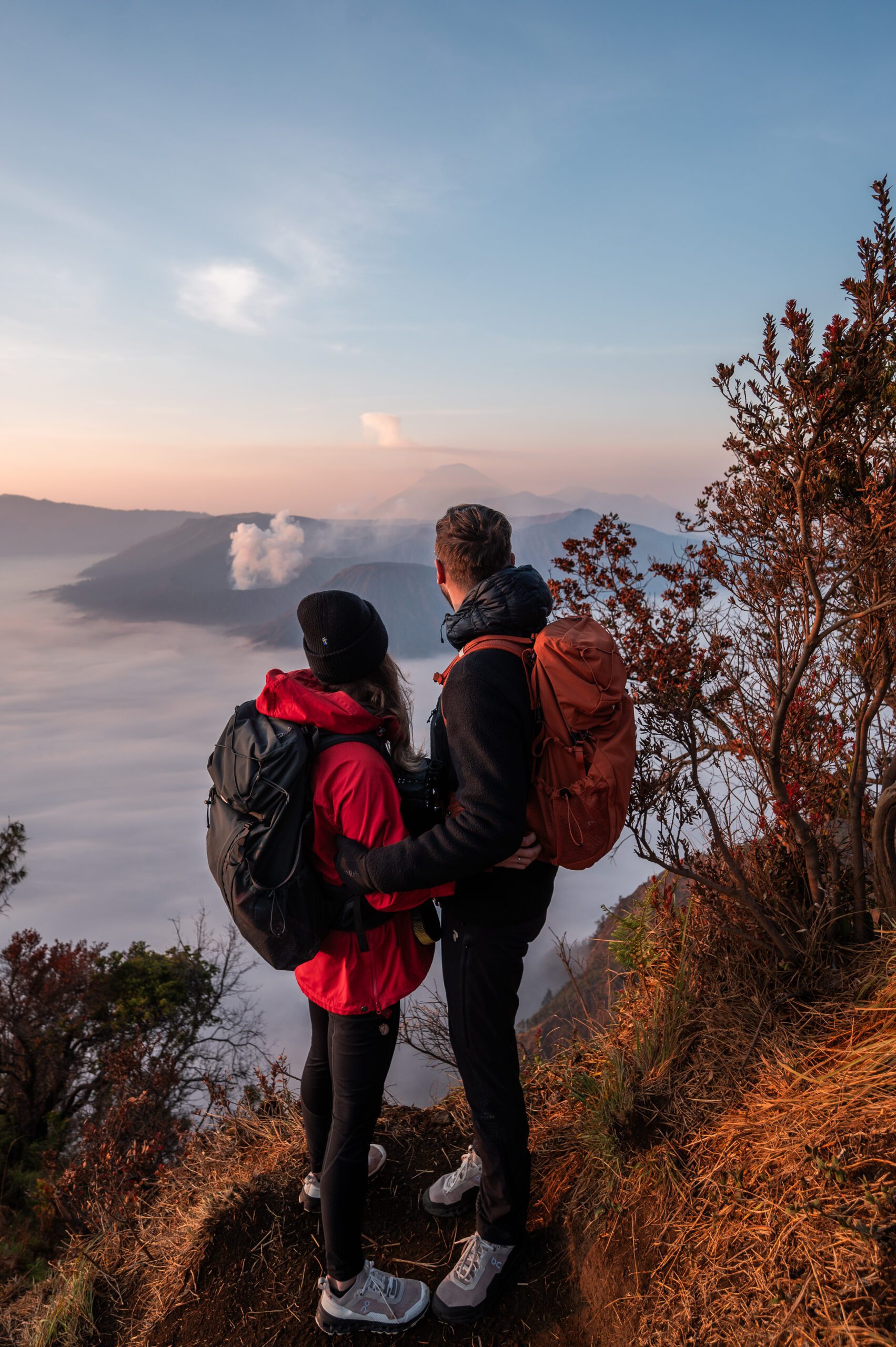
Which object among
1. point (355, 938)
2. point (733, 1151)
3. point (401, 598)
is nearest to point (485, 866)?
point (355, 938)

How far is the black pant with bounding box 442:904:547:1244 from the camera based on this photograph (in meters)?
1.99

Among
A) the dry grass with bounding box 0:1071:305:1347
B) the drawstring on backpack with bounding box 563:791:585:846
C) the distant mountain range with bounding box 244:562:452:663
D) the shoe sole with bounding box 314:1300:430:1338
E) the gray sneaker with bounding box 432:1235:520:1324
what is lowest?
the dry grass with bounding box 0:1071:305:1347

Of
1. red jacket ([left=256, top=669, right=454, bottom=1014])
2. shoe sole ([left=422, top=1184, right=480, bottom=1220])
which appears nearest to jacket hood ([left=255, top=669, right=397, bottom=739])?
red jacket ([left=256, top=669, right=454, bottom=1014])

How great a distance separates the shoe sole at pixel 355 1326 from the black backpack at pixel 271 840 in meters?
1.13

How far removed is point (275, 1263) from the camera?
249 centimetres

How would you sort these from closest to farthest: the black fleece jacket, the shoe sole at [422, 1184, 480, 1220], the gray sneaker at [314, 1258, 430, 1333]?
the black fleece jacket → the gray sneaker at [314, 1258, 430, 1333] → the shoe sole at [422, 1184, 480, 1220]

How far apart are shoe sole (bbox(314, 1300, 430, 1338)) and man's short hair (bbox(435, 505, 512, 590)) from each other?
6.98ft

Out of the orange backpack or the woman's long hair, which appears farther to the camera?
the woman's long hair

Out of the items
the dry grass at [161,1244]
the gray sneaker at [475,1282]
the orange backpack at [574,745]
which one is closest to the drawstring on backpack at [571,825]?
the orange backpack at [574,745]

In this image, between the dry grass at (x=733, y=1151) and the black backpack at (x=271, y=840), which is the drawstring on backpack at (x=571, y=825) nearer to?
the black backpack at (x=271, y=840)

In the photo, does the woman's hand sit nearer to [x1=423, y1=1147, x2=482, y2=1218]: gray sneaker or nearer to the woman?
the woman

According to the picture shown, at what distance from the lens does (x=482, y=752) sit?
1.75 meters

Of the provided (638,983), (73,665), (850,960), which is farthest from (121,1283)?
(73,665)

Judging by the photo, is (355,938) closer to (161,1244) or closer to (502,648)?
(502,648)
